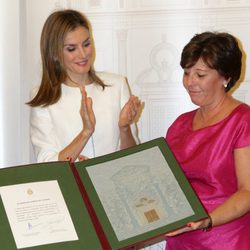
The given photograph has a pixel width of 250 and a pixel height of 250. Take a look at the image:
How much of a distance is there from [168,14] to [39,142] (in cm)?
103

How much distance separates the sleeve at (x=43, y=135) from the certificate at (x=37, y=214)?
19.9 inches

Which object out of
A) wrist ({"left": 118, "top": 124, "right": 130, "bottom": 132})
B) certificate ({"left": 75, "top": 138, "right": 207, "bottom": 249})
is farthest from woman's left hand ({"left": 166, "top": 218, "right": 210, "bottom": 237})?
wrist ({"left": 118, "top": 124, "right": 130, "bottom": 132})

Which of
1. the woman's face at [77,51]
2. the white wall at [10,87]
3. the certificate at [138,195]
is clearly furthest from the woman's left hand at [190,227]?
the white wall at [10,87]

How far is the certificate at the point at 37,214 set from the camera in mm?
1815

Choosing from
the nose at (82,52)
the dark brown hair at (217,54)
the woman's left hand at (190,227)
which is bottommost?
the woman's left hand at (190,227)

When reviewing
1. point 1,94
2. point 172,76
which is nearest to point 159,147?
point 172,76

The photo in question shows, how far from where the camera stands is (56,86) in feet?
8.11

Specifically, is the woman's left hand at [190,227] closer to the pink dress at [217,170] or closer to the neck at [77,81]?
the pink dress at [217,170]

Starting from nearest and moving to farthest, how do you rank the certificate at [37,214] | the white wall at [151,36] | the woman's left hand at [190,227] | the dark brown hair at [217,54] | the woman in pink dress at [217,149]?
the certificate at [37,214]
the woman's left hand at [190,227]
the woman in pink dress at [217,149]
the dark brown hair at [217,54]
the white wall at [151,36]

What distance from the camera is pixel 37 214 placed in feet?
6.09

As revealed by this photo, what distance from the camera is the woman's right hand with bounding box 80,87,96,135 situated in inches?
91.1

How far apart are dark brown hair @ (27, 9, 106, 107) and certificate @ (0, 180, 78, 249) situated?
62cm

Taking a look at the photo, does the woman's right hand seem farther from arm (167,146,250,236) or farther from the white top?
arm (167,146,250,236)

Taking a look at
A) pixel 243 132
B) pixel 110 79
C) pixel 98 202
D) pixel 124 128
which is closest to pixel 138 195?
pixel 98 202
